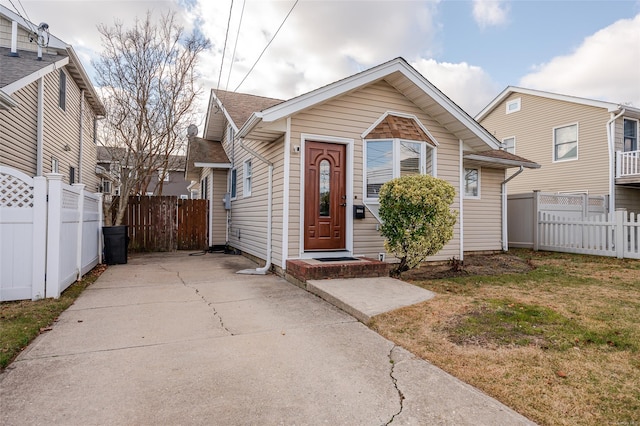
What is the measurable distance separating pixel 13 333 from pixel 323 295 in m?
3.56

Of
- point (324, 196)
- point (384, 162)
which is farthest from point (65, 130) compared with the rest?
point (384, 162)

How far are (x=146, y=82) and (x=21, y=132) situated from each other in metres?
4.27

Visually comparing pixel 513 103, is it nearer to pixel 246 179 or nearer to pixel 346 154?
pixel 346 154

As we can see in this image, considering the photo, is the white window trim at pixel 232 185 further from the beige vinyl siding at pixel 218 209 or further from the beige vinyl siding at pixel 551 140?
the beige vinyl siding at pixel 551 140


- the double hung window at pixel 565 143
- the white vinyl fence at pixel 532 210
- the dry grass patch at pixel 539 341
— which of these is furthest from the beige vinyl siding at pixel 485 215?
the double hung window at pixel 565 143

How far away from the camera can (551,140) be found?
1605 cm

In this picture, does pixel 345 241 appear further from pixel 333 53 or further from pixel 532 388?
pixel 333 53

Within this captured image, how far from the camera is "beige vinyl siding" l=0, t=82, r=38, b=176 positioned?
7691 mm

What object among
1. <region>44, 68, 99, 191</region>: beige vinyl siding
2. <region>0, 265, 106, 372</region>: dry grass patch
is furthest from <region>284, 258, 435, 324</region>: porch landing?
<region>44, 68, 99, 191</region>: beige vinyl siding

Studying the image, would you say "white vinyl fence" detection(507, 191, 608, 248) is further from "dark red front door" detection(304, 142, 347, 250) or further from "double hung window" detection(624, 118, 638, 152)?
"dark red front door" detection(304, 142, 347, 250)

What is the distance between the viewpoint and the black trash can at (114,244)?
8.71 meters

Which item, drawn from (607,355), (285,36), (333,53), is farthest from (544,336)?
(333,53)

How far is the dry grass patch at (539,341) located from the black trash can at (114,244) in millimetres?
7369

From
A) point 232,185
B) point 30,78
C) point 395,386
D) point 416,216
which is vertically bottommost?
point 395,386
